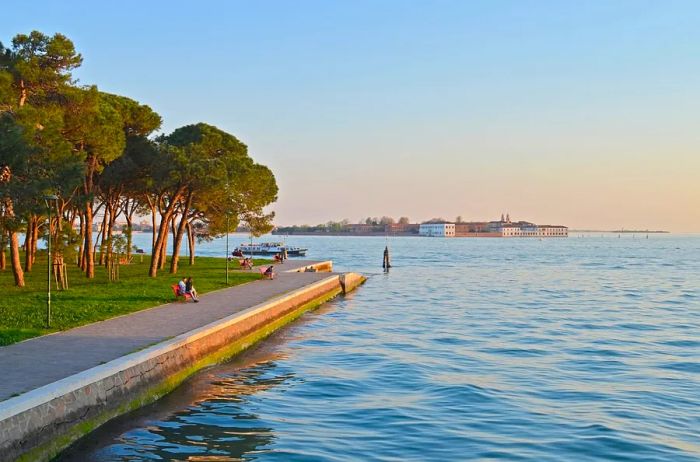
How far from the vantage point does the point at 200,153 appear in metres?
36.9

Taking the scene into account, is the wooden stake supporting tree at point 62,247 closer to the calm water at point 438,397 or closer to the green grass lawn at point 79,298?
the green grass lawn at point 79,298

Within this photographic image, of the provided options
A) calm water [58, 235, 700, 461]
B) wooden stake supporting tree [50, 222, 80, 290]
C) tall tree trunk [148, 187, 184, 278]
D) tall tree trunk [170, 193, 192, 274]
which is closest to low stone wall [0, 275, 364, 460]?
calm water [58, 235, 700, 461]

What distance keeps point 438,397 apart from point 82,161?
56.2 ft

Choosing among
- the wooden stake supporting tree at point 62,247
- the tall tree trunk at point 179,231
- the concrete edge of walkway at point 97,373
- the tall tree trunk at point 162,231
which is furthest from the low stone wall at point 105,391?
the tall tree trunk at point 179,231

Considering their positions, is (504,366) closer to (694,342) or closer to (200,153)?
(694,342)

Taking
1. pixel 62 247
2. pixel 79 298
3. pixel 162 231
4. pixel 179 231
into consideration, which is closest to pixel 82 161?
pixel 62 247

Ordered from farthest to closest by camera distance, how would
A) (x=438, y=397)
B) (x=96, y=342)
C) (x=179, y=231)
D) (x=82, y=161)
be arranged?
(x=179, y=231), (x=82, y=161), (x=96, y=342), (x=438, y=397)

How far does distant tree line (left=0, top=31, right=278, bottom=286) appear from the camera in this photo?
23672 millimetres

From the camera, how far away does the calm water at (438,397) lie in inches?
462

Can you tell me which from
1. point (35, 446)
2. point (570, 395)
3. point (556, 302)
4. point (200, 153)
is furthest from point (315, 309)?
point (35, 446)

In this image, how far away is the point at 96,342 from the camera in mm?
15695

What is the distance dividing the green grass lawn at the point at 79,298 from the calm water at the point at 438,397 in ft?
13.8

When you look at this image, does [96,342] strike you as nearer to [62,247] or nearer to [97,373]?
[97,373]

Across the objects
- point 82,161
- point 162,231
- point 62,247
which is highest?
point 82,161
